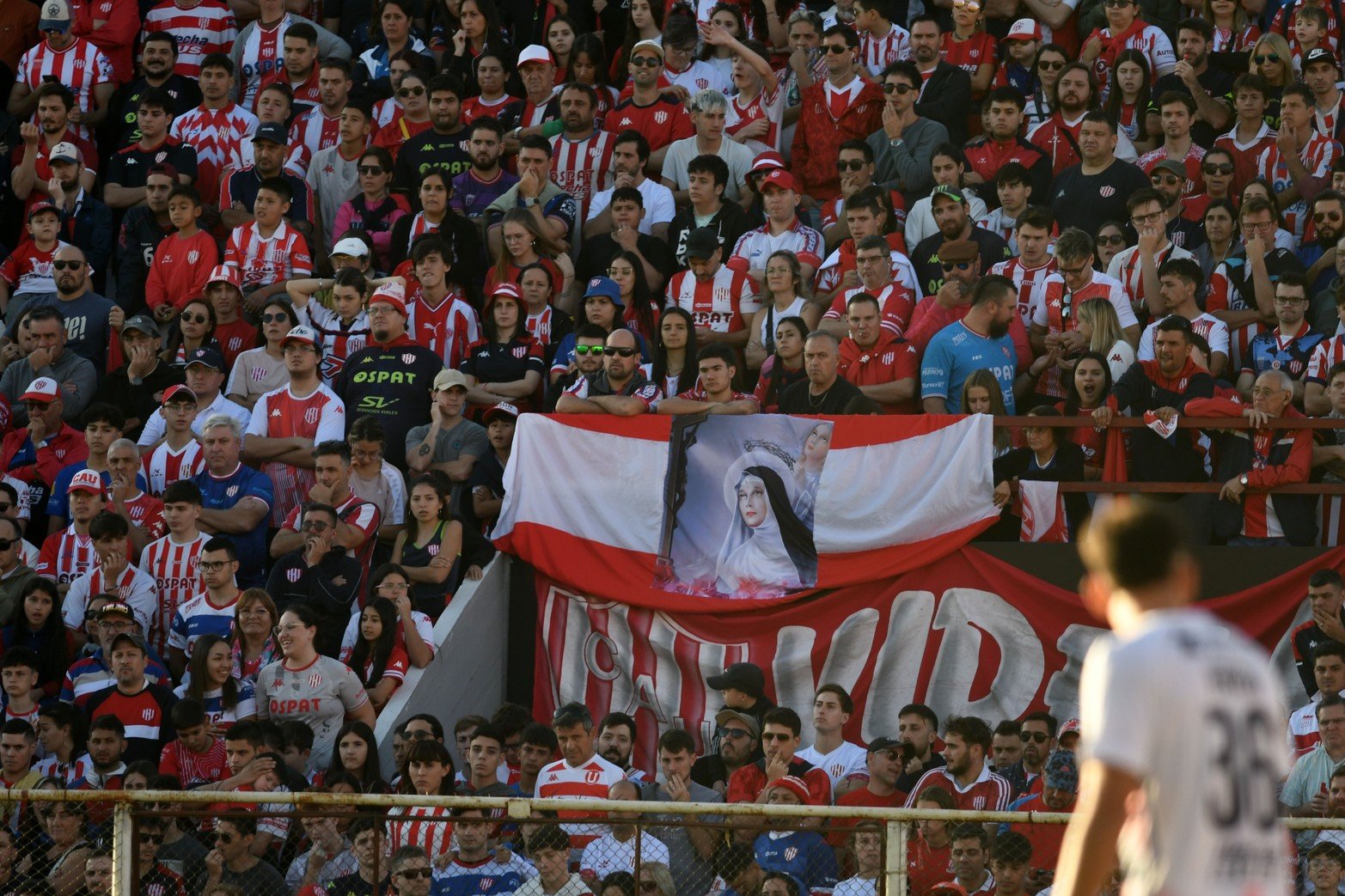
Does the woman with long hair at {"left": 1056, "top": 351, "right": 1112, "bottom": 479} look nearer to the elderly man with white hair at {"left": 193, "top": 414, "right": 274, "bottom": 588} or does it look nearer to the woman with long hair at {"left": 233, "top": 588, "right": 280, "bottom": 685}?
the woman with long hair at {"left": 233, "top": 588, "right": 280, "bottom": 685}

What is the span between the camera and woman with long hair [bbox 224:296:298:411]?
13023 mm

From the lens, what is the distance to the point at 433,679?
11.3 metres

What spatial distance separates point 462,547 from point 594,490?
0.90 m

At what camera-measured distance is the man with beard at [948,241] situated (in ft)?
42.0

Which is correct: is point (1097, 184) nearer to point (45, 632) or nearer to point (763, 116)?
point (763, 116)

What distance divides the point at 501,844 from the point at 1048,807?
2.62 m

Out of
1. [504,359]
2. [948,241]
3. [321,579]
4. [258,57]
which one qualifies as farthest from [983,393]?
[258,57]

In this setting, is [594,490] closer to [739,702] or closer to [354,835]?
[739,702]

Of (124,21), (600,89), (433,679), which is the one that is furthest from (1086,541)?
(124,21)

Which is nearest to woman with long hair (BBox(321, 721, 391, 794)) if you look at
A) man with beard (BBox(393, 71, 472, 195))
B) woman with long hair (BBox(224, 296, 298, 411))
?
woman with long hair (BBox(224, 296, 298, 411))

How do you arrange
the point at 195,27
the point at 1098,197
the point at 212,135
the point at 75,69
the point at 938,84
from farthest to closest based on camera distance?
the point at 195,27, the point at 75,69, the point at 212,135, the point at 938,84, the point at 1098,197

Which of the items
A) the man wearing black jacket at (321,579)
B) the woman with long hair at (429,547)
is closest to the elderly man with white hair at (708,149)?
the woman with long hair at (429,547)

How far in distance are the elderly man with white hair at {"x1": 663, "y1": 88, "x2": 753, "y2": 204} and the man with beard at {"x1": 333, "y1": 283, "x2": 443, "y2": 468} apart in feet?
8.57

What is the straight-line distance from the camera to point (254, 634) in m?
11.0
